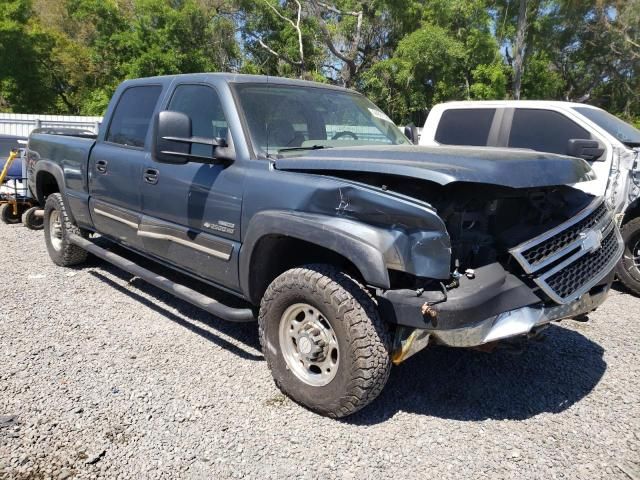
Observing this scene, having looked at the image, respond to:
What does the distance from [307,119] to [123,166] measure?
1.69 metres

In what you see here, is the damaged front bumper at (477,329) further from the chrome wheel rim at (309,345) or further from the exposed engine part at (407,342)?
the chrome wheel rim at (309,345)

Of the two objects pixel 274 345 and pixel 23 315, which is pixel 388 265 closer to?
pixel 274 345

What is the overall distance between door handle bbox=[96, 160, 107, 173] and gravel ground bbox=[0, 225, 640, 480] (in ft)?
4.16

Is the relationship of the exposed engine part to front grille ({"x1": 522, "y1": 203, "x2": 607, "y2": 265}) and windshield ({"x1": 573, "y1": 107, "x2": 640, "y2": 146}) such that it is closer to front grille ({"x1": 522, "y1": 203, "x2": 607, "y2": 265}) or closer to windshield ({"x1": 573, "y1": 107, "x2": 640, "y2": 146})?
front grille ({"x1": 522, "y1": 203, "x2": 607, "y2": 265})

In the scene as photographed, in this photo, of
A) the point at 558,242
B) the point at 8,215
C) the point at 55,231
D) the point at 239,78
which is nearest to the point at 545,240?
the point at 558,242

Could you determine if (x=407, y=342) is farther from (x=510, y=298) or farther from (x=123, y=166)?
(x=123, y=166)

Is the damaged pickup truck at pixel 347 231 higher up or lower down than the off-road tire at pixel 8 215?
higher up

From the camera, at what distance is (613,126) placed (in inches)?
246

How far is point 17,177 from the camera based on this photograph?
8.59 m

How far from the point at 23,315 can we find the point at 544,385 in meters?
4.15

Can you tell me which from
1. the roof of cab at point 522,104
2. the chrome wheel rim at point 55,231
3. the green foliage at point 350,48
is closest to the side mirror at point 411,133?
the roof of cab at point 522,104

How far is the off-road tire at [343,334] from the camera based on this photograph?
2.74 m

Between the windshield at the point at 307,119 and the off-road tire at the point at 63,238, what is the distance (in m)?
2.88

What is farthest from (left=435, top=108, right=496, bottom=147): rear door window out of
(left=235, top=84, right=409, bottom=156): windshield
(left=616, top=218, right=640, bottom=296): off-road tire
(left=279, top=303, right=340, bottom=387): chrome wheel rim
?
(left=279, top=303, right=340, bottom=387): chrome wheel rim
